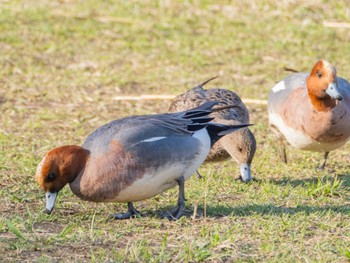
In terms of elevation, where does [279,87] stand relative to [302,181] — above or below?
above

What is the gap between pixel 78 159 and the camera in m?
4.18

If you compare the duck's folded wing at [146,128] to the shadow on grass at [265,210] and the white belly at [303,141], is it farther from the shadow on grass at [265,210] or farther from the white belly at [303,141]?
the white belly at [303,141]

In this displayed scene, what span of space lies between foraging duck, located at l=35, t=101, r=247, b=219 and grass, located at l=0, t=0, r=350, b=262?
Result: 201 millimetres

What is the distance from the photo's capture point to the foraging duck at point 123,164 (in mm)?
4152

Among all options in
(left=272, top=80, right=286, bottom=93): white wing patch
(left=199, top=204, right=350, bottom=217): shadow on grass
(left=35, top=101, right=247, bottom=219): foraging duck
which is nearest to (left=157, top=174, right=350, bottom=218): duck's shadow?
(left=199, top=204, right=350, bottom=217): shadow on grass

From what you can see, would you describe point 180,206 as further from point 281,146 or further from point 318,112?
point 281,146

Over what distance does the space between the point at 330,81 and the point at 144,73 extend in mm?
3244

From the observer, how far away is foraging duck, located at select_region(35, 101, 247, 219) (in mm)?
4152

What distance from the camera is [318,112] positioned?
220 inches

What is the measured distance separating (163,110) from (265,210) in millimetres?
2833

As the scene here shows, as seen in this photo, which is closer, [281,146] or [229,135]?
[229,135]

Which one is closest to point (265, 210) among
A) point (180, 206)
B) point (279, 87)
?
point (180, 206)

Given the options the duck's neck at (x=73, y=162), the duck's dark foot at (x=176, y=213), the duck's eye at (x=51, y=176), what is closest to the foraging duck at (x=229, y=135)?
the duck's dark foot at (x=176, y=213)

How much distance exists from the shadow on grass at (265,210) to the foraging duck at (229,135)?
637 mm
